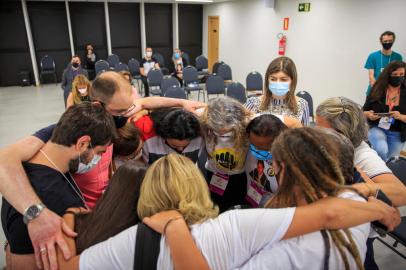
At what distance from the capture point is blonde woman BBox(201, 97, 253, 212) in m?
1.72

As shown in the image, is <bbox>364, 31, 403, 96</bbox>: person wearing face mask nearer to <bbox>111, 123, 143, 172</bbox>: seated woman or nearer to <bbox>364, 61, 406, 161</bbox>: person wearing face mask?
<bbox>364, 61, 406, 161</bbox>: person wearing face mask

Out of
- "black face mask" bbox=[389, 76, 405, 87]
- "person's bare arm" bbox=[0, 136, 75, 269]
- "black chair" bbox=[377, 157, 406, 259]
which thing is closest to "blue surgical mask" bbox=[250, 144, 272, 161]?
"person's bare arm" bbox=[0, 136, 75, 269]

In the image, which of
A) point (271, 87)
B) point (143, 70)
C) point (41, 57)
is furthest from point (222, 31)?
point (271, 87)

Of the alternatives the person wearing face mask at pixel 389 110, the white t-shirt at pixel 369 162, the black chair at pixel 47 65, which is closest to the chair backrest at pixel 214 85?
the person wearing face mask at pixel 389 110

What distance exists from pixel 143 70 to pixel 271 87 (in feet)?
21.3

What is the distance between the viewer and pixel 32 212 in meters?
1.08

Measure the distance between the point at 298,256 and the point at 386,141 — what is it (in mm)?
3018

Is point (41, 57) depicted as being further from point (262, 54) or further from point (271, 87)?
point (271, 87)

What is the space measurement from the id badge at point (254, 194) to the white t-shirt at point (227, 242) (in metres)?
0.86

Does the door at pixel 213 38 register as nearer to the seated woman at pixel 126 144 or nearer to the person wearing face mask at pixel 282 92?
the person wearing face mask at pixel 282 92

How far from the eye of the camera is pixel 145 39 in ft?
37.7

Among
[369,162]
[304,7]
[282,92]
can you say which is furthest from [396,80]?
[304,7]

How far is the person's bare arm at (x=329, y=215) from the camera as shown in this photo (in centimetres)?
89

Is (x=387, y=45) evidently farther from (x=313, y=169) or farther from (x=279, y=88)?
(x=313, y=169)
